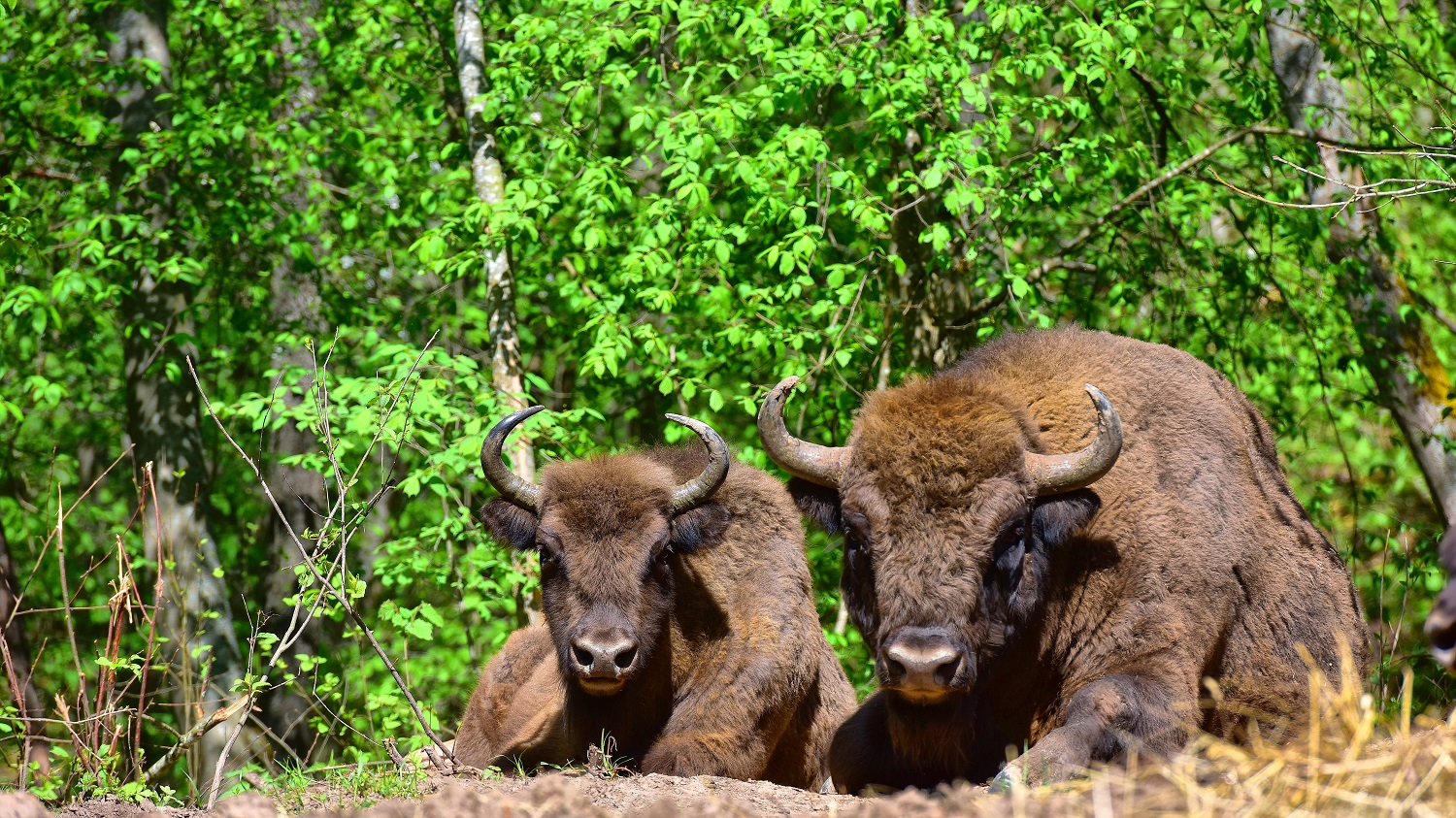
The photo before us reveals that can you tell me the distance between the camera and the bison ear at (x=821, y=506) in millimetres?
6016

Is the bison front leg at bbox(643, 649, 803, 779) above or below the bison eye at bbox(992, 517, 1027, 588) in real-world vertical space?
below

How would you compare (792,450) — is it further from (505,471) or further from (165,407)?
(165,407)

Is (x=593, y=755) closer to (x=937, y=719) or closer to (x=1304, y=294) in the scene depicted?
(x=937, y=719)

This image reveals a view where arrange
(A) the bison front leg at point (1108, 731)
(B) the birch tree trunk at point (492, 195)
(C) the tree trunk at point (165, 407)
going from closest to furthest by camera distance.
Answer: (A) the bison front leg at point (1108, 731), (B) the birch tree trunk at point (492, 195), (C) the tree trunk at point (165, 407)

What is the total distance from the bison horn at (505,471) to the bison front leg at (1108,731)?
11.1ft

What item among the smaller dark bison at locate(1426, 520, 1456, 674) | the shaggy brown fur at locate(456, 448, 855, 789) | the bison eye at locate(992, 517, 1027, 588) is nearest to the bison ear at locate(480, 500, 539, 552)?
the shaggy brown fur at locate(456, 448, 855, 789)

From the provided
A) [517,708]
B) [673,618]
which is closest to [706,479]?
[673,618]

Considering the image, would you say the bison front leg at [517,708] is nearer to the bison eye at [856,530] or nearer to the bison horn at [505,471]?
the bison horn at [505,471]

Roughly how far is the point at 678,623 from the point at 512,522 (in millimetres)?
1130

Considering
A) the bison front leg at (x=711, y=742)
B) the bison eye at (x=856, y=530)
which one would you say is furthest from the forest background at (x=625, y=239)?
the bison eye at (x=856, y=530)

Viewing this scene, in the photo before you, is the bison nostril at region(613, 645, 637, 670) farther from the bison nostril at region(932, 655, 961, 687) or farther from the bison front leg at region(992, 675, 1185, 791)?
the bison front leg at region(992, 675, 1185, 791)

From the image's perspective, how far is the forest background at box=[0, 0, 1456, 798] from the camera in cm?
848

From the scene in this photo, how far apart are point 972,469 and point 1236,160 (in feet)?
20.0

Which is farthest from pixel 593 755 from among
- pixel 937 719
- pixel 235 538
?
pixel 235 538
